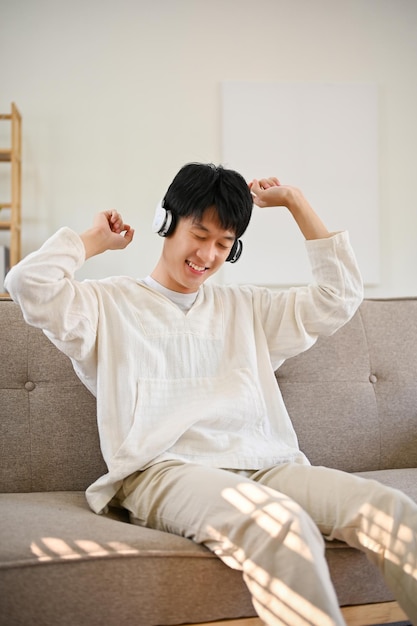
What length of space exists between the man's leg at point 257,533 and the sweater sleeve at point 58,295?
348 millimetres

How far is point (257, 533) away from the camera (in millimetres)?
1149

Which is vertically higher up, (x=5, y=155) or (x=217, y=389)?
(x=5, y=155)

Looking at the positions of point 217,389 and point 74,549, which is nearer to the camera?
point 74,549

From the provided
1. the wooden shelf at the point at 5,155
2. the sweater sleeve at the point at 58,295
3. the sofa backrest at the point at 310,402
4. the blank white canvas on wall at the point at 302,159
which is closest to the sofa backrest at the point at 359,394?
the sofa backrest at the point at 310,402

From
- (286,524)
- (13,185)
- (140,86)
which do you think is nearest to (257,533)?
(286,524)

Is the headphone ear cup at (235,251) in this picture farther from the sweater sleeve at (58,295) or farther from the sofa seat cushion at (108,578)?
the sofa seat cushion at (108,578)

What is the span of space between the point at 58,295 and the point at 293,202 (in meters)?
0.67

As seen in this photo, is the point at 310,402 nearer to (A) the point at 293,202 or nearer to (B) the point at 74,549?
(A) the point at 293,202

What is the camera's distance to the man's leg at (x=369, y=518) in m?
1.18

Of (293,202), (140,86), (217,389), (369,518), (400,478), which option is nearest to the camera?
(369,518)

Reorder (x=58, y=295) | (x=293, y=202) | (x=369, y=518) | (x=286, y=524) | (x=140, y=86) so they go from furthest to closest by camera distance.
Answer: (x=140, y=86) < (x=293, y=202) < (x=58, y=295) < (x=369, y=518) < (x=286, y=524)

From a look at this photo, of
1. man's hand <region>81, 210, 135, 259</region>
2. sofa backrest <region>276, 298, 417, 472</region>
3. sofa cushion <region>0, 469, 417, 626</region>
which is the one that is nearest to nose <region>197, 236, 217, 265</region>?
man's hand <region>81, 210, 135, 259</region>

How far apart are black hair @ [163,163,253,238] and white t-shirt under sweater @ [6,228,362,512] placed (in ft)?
0.66

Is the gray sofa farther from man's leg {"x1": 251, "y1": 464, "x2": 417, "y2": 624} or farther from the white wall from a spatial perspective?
the white wall
